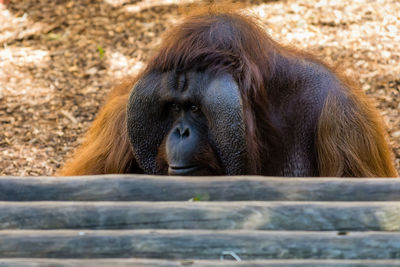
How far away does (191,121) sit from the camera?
330cm

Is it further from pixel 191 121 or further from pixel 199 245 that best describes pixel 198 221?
pixel 191 121

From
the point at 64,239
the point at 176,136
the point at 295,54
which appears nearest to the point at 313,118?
the point at 295,54

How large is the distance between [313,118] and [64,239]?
187 cm

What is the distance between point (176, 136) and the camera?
326cm

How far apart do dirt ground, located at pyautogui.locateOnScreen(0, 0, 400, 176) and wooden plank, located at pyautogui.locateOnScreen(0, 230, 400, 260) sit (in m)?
3.10

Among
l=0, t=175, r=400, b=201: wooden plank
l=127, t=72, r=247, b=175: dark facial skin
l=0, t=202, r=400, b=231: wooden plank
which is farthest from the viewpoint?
l=127, t=72, r=247, b=175: dark facial skin

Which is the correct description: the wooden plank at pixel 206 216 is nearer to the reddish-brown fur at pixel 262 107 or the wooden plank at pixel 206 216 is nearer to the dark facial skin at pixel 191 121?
the dark facial skin at pixel 191 121

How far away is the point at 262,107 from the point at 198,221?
1408 millimetres

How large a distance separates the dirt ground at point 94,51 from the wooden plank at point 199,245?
3096 millimetres

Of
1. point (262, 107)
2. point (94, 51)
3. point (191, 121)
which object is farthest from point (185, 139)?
point (94, 51)

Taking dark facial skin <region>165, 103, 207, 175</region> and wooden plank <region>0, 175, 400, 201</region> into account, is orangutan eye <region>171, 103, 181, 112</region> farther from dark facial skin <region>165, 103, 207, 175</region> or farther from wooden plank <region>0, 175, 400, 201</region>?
wooden plank <region>0, 175, 400, 201</region>

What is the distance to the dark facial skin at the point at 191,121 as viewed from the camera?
10.5 feet

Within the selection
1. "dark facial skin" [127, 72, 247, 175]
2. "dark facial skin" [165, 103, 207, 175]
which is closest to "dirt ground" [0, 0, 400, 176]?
"dark facial skin" [127, 72, 247, 175]

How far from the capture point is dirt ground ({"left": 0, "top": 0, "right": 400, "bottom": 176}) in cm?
538
